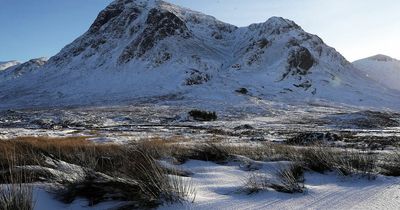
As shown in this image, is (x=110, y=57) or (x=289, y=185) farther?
(x=110, y=57)

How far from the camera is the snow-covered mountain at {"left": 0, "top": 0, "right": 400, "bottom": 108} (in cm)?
12250

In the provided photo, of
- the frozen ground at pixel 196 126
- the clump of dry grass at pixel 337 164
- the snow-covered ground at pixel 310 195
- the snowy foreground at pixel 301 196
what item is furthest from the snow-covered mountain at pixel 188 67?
the snowy foreground at pixel 301 196

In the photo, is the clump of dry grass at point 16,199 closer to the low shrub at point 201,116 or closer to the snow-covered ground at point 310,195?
the snow-covered ground at point 310,195

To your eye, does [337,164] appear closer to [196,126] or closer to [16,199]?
[16,199]

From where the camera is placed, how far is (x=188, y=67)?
145500 millimetres

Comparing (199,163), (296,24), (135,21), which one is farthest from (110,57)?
(199,163)

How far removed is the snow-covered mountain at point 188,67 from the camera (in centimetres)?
12250

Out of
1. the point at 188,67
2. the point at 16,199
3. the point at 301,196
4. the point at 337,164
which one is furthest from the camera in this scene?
the point at 188,67

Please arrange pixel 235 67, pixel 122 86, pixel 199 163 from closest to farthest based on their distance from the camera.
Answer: pixel 199 163 → pixel 122 86 → pixel 235 67

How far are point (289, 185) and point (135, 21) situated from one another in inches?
7217

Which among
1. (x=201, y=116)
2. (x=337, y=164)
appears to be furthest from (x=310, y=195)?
(x=201, y=116)

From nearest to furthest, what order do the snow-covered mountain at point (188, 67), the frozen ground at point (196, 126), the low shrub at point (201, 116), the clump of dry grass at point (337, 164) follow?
1. the clump of dry grass at point (337, 164)
2. the frozen ground at point (196, 126)
3. the low shrub at point (201, 116)
4. the snow-covered mountain at point (188, 67)

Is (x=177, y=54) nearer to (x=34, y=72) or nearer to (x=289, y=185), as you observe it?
(x=34, y=72)

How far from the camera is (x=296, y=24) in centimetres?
17938
